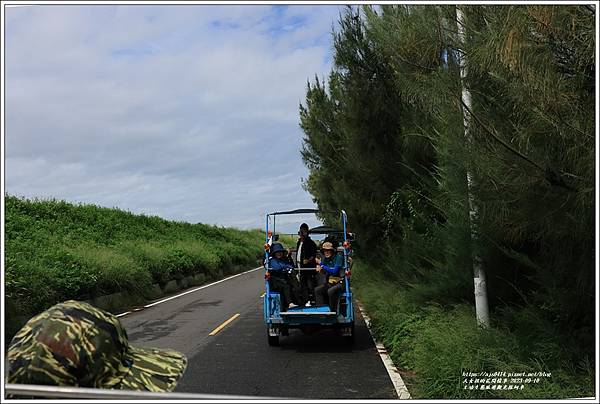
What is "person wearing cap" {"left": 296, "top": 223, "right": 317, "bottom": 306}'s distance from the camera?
856 cm

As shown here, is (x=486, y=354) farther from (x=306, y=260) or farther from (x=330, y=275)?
(x=306, y=260)

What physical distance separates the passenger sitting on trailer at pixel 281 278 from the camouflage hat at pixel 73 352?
621cm

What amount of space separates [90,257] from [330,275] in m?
8.45

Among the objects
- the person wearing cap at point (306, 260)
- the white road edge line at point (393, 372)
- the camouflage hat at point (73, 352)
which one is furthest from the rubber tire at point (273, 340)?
the camouflage hat at point (73, 352)

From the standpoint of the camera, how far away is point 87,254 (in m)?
14.3

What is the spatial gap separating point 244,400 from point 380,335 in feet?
24.2

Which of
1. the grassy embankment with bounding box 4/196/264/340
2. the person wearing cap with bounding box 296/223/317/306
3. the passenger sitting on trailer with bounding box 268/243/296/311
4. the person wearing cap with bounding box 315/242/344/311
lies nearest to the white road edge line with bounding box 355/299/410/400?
the person wearing cap with bounding box 315/242/344/311

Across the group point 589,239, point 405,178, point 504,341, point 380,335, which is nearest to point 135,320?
point 380,335

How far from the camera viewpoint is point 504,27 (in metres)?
3.26

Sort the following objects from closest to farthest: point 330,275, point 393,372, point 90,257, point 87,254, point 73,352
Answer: point 73,352 → point 393,372 → point 330,275 → point 90,257 → point 87,254

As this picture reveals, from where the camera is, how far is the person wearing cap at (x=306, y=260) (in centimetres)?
856

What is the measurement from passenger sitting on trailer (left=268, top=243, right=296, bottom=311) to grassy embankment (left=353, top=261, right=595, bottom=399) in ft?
5.85

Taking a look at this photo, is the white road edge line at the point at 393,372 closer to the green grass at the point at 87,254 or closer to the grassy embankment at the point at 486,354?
the grassy embankment at the point at 486,354

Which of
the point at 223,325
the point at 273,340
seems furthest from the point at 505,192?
the point at 223,325
